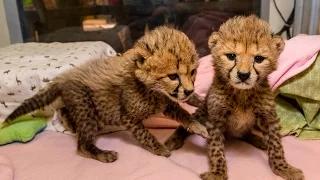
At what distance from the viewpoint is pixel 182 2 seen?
214cm

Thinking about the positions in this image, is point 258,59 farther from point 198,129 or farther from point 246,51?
point 198,129

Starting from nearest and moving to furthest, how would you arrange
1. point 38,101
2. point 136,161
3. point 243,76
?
point 243,76 < point 136,161 < point 38,101

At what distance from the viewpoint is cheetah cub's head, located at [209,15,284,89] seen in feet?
3.34

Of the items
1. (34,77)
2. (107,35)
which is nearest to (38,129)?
(34,77)

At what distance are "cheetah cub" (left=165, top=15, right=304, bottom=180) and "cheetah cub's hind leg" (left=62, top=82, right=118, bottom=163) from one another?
38cm

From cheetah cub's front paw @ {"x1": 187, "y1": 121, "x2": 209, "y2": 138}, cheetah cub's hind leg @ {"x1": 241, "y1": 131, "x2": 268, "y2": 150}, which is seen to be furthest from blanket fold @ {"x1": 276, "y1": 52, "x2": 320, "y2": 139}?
cheetah cub's front paw @ {"x1": 187, "y1": 121, "x2": 209, "y2": 138}

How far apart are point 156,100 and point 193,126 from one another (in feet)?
0.52

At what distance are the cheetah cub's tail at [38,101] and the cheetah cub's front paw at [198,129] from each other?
532 mm

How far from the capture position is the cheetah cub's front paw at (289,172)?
1062mm

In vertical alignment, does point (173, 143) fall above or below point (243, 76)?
below

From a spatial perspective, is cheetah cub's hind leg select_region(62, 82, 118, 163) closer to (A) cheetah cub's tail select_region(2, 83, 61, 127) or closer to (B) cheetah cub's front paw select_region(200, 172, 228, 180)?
(A) cheetah cub's tail select_region(2, 83, 61, 127)

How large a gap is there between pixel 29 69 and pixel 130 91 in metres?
0.55

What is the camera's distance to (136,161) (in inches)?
48.3

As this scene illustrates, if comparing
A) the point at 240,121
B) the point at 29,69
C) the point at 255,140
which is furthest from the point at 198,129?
the point at 29,69
